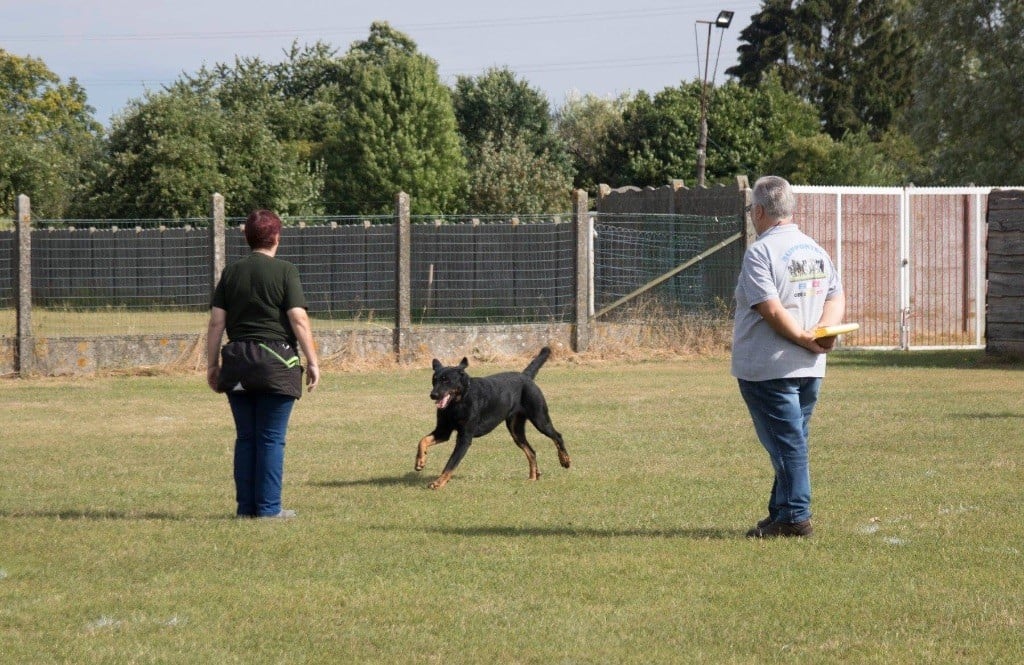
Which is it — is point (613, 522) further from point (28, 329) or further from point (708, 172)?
point (708, 172)

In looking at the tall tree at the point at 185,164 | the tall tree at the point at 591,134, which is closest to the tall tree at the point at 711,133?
the tall tree at the point at 591,134

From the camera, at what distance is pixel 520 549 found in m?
7.21

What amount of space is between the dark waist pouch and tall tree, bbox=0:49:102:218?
2217 cm

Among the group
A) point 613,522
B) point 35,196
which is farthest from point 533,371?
point 35,196

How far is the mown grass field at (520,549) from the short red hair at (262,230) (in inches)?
65.3

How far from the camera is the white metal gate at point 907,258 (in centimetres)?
2189

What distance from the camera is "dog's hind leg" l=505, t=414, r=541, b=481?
997 cm

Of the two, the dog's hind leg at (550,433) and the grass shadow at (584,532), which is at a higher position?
the dog's hind leg at (550,433)

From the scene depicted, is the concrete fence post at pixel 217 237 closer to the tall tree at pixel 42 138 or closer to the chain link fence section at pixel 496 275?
the chain link fence section at pixel 496 275

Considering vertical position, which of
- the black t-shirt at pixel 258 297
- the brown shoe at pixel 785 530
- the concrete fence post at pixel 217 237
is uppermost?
the concrete fence post at pixel 217 237

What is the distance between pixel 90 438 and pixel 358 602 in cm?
713

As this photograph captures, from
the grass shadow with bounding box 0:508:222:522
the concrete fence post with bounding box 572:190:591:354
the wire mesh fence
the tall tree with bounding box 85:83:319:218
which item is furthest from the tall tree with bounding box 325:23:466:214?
the grass shadow with bounding box 0:508:222:522

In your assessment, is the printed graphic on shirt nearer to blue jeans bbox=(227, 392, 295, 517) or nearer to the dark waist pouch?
the dark waist pouch

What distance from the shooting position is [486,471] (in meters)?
10.4
